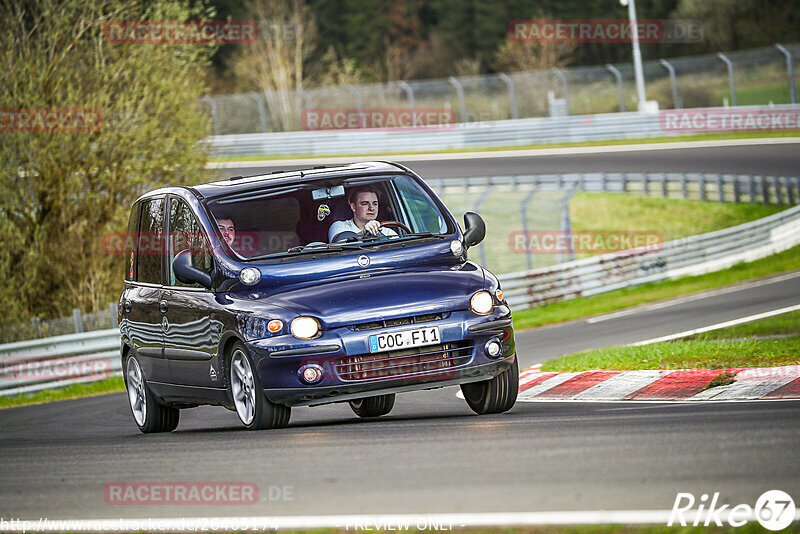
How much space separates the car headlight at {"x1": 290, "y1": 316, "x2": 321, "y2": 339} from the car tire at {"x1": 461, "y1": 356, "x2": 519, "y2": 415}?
1.45 meters

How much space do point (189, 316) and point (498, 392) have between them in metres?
2.40

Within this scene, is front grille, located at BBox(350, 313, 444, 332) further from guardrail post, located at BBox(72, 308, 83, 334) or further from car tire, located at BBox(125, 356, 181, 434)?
guardrail post, located at BBox(72, 308, 83, 334)

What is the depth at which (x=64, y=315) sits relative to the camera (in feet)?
78.9

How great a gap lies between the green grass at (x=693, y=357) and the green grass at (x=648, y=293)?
10061 millimetres

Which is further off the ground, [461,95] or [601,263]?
[461,95]

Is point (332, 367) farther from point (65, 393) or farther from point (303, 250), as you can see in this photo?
point (65, 393)

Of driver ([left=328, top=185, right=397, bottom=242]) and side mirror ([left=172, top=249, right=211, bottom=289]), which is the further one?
driver ([left=328, top=185, right=397, bottom=242])

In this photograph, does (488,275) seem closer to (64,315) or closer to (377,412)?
(377,412)

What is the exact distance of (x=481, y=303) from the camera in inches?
345

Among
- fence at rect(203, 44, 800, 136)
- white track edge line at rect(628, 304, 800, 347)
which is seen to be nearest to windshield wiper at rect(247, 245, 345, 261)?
white track edge line at rect(628, 304, 800, 347)

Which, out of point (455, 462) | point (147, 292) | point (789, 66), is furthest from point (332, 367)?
point (789, 66)

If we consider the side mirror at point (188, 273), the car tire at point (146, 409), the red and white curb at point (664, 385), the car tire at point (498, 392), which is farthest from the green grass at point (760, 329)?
the side mirror at point (188, 273)

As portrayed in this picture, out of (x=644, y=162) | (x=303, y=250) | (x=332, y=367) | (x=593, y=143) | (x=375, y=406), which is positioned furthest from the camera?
(x=593, y=143)

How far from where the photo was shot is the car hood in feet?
27.7
